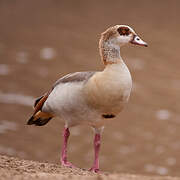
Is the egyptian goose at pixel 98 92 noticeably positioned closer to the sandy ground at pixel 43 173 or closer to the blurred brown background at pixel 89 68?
the sandy ground at pixel 43 173

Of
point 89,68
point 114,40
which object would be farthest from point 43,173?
point 89,68

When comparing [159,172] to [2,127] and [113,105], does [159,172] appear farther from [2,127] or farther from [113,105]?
[113,105]

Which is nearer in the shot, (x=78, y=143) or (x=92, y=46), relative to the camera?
(x=78, y=143)

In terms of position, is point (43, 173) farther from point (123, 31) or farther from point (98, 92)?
point (123, 31)

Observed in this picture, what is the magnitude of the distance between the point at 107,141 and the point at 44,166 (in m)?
7.18

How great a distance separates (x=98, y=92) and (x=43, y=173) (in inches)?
33.3

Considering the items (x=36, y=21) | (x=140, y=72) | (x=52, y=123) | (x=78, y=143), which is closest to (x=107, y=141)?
(x=78, y=143)

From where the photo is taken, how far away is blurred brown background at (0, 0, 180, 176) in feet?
38.7

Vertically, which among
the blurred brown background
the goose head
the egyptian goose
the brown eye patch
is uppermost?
the blurred brown background

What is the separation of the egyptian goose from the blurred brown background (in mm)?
5931

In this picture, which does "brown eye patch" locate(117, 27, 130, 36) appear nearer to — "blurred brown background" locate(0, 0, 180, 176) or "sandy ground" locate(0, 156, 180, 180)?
"sandy ground" locate(0, 156, 180, 180)

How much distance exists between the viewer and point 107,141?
39.9 ft

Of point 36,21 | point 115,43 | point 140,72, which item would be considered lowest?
point 115,43

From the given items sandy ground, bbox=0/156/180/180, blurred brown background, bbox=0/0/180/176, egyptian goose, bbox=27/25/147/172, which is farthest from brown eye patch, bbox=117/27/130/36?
blurred brown background, bbox=0/0/180/176
